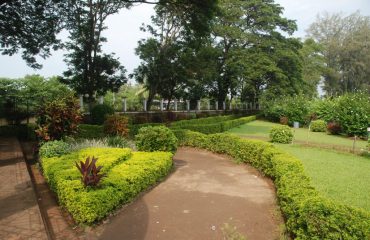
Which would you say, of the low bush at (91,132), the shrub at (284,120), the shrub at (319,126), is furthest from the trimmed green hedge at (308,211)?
the shrub at (284,120)

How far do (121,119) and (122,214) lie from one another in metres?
7.32

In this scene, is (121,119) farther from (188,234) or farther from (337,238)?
(337,238)

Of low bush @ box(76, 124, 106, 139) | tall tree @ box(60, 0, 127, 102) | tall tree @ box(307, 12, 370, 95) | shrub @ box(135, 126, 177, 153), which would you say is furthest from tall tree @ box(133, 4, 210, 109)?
tall tree @ box(307, 12, 370, 95)

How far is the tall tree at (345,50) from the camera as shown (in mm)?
52031

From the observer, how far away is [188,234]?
5.15 meters

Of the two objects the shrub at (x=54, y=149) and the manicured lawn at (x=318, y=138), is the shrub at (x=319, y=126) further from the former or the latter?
the shrub at (x=54, y=149)

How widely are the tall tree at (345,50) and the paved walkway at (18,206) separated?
52.7 meters

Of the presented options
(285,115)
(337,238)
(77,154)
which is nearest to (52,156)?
(77,154)

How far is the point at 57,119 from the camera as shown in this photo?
9.49 m

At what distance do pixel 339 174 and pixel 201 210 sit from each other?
4839 mm

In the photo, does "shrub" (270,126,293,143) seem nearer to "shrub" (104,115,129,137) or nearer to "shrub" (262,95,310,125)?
"shrub" (104,115,129,137)

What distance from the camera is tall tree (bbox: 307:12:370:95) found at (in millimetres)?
52031

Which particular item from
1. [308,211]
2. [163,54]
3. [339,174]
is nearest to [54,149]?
[308,211]

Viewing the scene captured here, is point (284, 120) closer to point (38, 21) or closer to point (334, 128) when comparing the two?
point (334, 128)
